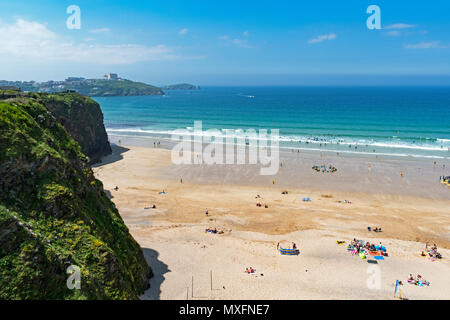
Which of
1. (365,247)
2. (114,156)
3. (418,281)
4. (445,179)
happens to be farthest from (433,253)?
(114,156)

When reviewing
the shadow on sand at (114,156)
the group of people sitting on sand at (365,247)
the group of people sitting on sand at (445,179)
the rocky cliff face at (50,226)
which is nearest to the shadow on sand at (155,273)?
the rocky cliff face at (50,226)

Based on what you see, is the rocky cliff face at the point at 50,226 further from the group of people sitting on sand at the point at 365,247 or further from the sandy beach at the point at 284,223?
the group of people sitting on sand at the point at 365,247

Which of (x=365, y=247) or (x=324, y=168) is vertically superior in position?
(x=324, y=168)

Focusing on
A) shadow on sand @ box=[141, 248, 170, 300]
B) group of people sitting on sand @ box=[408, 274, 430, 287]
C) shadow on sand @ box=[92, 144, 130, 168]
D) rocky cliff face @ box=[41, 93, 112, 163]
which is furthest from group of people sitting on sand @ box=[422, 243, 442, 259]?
rocky cliff face @ box=[41, 93, 112, 163]

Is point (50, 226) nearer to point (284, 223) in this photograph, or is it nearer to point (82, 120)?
point (284, 223)

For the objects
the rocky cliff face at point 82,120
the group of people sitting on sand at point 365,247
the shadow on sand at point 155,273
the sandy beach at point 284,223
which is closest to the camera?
the shadow on sand at point 155,273
